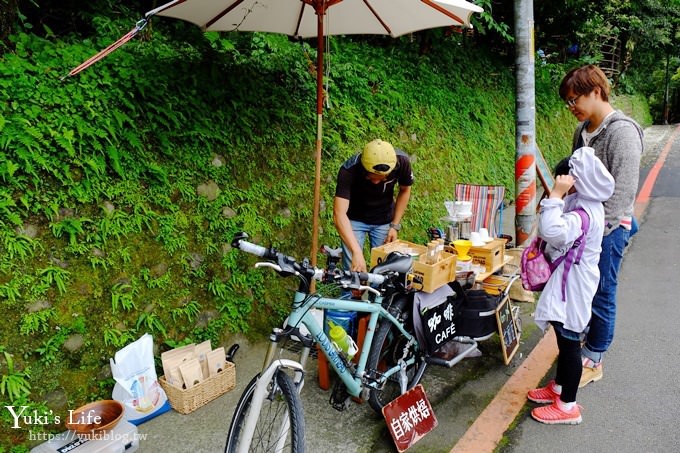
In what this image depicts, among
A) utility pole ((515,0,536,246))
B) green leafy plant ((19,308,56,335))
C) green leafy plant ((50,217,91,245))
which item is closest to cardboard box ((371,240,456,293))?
green leafy plant ((50,217,91,245))

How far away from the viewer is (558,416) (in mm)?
3332

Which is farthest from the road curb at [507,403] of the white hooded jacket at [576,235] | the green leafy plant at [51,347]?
the green leafy plant at [51,347]

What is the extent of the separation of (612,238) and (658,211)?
22.1 feet

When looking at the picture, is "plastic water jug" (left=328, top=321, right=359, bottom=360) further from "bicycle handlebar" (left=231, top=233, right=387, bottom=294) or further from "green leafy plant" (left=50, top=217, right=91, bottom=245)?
"green leafy plant" (left=50, top=217, right=91, bottom=245)

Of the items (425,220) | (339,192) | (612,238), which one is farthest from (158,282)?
(425,220)

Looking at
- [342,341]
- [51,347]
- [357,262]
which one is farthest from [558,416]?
[51,347]

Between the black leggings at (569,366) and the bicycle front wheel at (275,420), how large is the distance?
1864mm

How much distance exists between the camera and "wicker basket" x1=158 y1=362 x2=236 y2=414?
11.3 ft

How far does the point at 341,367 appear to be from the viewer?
3.09 m

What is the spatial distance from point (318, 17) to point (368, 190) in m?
1.41

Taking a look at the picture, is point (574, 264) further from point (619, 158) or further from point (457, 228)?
point (457, 228)

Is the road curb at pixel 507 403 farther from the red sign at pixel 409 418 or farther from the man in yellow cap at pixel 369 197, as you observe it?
the man in yellow cap at pixel 369 197

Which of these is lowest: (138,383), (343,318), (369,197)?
(138,383)

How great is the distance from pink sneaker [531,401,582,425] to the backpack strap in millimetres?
842
